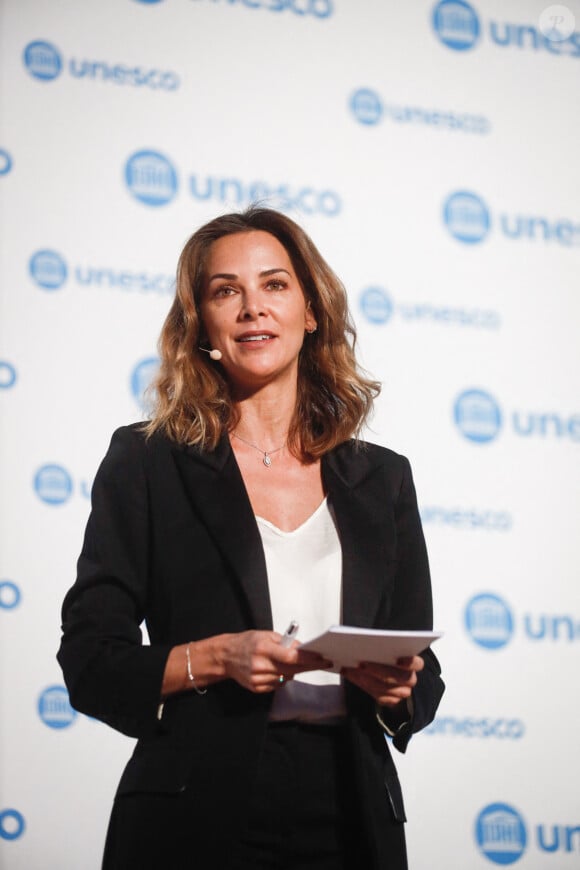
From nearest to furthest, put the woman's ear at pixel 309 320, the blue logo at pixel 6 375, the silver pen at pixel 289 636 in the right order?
the silver pen at pixel 289 636 → the woman's ear at pixel 309 320 → the blue logo at pixel 6 375

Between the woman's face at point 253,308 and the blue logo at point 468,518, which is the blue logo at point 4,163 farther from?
the blue logo at point 468,518

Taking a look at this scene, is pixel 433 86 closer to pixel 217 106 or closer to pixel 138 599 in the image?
pixel 217 106

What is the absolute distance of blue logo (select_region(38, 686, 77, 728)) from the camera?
3287 mm

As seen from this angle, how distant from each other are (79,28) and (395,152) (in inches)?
46.9

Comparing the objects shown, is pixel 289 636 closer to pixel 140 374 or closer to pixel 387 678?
pixel 387 678

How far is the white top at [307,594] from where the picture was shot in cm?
182

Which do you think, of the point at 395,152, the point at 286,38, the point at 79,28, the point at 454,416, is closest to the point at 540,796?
the point at 454,416

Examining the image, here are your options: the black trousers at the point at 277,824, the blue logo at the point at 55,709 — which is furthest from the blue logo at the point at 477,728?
the black trousers at the point at 277,824

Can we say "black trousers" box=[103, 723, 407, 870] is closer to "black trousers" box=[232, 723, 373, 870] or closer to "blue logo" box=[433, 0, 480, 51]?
"black trousers" box=[232, 723, 373, 870]

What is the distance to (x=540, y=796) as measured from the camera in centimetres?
373

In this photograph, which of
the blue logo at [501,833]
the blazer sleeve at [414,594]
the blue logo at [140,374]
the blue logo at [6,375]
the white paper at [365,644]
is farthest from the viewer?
the blue logo at [501,833]

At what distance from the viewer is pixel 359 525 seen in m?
2.02

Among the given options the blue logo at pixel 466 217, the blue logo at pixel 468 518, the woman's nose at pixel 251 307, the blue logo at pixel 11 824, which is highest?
the blue logo at pixel 466 217

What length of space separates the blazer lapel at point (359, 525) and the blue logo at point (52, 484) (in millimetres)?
1394
